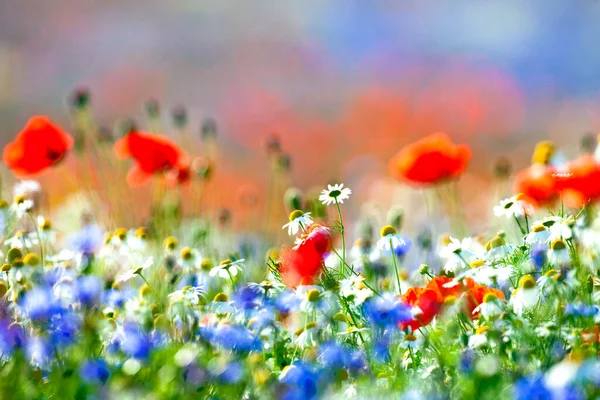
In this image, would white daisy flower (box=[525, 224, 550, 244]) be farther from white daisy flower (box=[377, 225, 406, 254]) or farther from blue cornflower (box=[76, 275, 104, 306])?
blue cornflower (box=[76, 275, 104, 306])

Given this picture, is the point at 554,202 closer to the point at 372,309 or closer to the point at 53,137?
the point at 372,309

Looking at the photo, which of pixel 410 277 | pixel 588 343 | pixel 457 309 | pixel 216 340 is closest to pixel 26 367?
pixel 216 340

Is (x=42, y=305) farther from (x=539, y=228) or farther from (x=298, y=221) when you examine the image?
(x=539, y=228)

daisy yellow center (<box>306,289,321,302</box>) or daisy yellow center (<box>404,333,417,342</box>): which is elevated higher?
daisy yellow center (<box>306,289,321,302</box>)

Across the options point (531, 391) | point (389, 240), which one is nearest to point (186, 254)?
point (389, 240)

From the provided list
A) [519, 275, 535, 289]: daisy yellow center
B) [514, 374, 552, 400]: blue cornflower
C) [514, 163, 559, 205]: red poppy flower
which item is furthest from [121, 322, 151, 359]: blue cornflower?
[514, 163, 559, 205]: red poppy flower

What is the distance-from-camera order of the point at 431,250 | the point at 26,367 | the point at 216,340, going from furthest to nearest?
the point at 431,250, the point at 216,340, the point at 26,367

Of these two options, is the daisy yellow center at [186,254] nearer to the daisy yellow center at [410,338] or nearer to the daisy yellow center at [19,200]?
the daisy yellow center at [19,200]

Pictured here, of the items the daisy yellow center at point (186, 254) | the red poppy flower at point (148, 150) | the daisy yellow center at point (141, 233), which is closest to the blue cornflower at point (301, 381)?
the daisy yellow center at point (186, 254)
